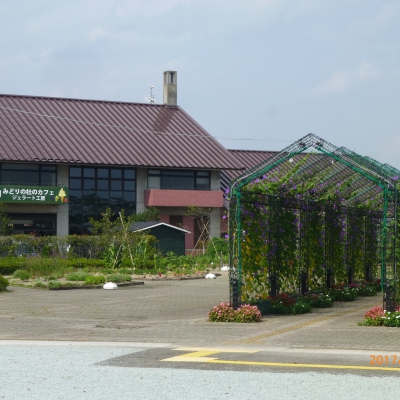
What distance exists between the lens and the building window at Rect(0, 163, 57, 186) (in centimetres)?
4947

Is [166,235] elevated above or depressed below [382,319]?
above

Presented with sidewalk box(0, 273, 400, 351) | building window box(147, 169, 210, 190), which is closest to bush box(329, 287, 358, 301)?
sidewalk box(0, 273, 400, 351)

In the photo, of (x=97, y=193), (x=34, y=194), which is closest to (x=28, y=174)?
(x=34, y=194)

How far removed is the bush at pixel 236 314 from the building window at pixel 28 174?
1396 inches

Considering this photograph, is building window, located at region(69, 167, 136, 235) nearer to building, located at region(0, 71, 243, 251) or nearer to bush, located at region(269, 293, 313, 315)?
building, located at region(0, 71, 243, 251)

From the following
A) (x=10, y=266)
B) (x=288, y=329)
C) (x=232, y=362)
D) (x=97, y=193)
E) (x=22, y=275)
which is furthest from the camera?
(x=97, y=193)

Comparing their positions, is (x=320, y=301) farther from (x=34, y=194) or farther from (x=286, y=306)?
(x=34, y=194)

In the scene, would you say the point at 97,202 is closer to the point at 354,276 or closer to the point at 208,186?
the point at 208,186

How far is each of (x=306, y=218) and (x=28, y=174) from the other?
3246 cm

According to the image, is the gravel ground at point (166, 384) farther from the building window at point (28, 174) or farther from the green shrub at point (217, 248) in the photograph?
the building window at point (28, 174)

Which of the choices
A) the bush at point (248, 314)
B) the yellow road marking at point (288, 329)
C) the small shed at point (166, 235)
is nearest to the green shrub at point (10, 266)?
the small shed at point (166, 235)

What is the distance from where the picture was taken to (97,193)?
52.3 m

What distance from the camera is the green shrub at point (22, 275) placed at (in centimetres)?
2909

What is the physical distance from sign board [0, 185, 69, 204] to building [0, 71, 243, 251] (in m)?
0.06
